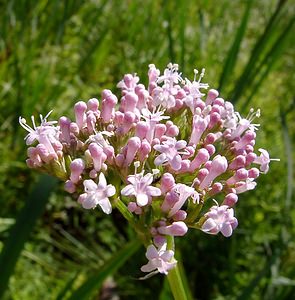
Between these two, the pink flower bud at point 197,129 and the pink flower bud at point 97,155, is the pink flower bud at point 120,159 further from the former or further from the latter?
the pink flower bud at point 197,129

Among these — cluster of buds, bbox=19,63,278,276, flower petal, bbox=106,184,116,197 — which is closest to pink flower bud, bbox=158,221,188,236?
cluster of buds, bbox=19,63,278,276

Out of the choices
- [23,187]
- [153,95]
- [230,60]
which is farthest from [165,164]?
[23,187]

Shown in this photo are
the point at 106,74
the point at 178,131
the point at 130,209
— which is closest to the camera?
the point at 130,209

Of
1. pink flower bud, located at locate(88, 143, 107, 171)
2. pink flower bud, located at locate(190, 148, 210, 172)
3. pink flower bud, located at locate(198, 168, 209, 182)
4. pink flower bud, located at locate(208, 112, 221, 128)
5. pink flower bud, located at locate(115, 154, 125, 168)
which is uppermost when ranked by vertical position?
pink flower bud, located at locate(208, 112, 221, 128)

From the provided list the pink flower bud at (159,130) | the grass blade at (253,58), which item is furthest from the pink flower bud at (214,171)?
the grass blade at (253,58)

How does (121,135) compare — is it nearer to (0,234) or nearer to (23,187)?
(0,234)

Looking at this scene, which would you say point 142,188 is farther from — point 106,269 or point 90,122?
point 106,269

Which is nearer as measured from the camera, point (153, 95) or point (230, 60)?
point (153, 95)

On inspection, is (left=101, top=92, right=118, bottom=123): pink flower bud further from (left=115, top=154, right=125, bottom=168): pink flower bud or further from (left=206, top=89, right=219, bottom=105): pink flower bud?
(left=206, top=89, right=219, bottom=105): pink flower bud
